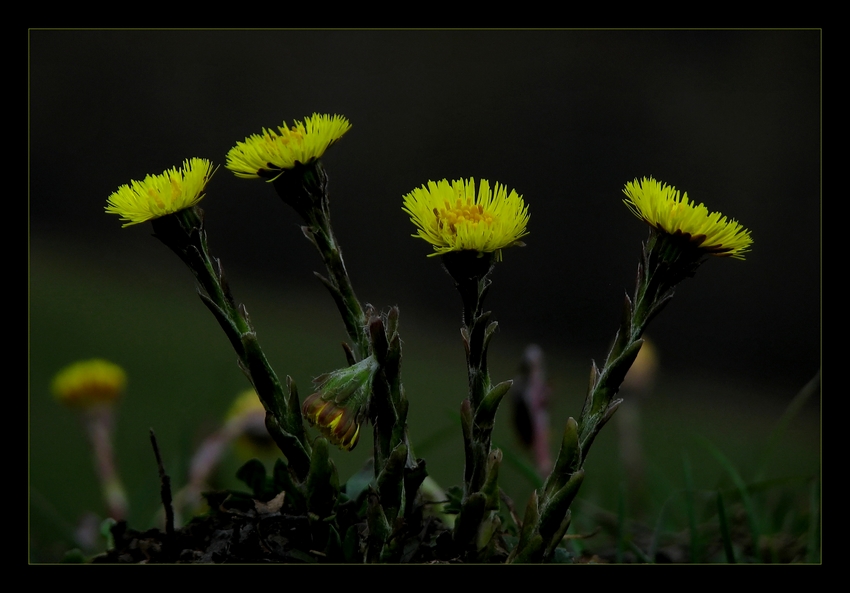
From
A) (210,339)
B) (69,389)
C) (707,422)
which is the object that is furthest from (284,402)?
(707,422)

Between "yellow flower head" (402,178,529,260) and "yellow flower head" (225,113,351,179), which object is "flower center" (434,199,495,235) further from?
"yellow flower head" (225,113,351,179)

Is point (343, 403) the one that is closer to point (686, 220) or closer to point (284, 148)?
point (284, 148)

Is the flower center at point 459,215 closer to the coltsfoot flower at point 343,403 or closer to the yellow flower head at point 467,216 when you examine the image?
the yellow flower head at point 467,216

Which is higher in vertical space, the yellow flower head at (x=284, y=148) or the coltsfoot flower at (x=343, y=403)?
Result: the yellow flower head at (x=284, y=148)

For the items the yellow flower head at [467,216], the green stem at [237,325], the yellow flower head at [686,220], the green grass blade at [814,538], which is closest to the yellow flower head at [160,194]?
the green stem at [237,325]

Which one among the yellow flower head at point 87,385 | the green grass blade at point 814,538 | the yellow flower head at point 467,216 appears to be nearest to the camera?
the yellow flower head at point 467,216

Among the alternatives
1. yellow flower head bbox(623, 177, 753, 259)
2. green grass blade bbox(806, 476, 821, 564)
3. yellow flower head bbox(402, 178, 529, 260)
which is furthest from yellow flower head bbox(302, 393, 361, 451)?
green grass blade bbox(806, 476, 821, 564)
